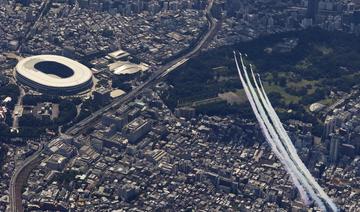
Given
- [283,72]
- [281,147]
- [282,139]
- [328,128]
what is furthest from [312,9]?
[281,147]

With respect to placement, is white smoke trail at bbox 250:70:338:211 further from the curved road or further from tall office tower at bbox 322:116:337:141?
the curved road

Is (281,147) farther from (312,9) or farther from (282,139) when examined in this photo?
(312,9)

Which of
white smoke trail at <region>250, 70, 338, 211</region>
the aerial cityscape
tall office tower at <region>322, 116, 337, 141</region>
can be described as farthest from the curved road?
tall office tower at <region>322, 116, 337, 141</region>

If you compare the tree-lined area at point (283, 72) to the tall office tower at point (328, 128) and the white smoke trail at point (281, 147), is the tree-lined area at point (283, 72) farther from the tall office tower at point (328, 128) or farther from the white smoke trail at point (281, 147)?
the tall office tower at point (328, 128)

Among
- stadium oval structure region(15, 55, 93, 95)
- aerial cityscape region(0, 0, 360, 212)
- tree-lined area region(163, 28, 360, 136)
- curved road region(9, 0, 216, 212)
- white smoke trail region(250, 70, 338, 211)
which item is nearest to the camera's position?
curved road region(9, 0, 216, 212)

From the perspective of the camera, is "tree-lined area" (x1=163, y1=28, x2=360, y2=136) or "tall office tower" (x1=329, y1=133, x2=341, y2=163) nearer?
"tall office tower" (x1=329, y1=133, x2=341, y2=163)

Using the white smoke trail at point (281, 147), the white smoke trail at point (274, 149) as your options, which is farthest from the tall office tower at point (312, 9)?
the white smoke trail at point (274, 149)
